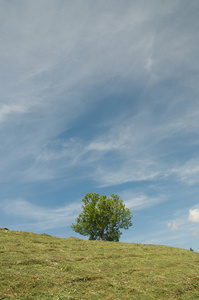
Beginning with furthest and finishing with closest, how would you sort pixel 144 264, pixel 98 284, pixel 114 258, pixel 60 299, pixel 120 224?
1. pixel 120 224
2. pixel 114 258
3. pixel 144 264
4. pixel 98 284
5. pixel 60 299

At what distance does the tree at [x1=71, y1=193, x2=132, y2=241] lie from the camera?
5506 cm

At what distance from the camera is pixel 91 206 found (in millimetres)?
56594

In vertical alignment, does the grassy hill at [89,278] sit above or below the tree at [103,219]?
below

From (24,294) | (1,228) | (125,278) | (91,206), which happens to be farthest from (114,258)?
(91,206)

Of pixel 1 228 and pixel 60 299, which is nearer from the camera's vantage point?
pixel 60 299

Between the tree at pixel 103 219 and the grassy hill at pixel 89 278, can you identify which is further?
the tree at pixel 103 219

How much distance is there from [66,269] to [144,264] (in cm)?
780

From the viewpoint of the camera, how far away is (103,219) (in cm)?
5547

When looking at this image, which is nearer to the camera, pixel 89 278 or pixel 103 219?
pixel 89 278

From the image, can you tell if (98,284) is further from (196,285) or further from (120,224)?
(120,224)

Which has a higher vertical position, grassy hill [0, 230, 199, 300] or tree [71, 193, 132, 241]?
tree [71, 193, 132, 241]

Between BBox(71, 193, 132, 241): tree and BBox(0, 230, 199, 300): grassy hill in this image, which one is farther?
BBox(71, 193, 132, 241): tree

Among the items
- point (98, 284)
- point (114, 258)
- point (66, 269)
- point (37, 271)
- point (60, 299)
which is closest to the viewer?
point (60, 299)

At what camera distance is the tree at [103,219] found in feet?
181
